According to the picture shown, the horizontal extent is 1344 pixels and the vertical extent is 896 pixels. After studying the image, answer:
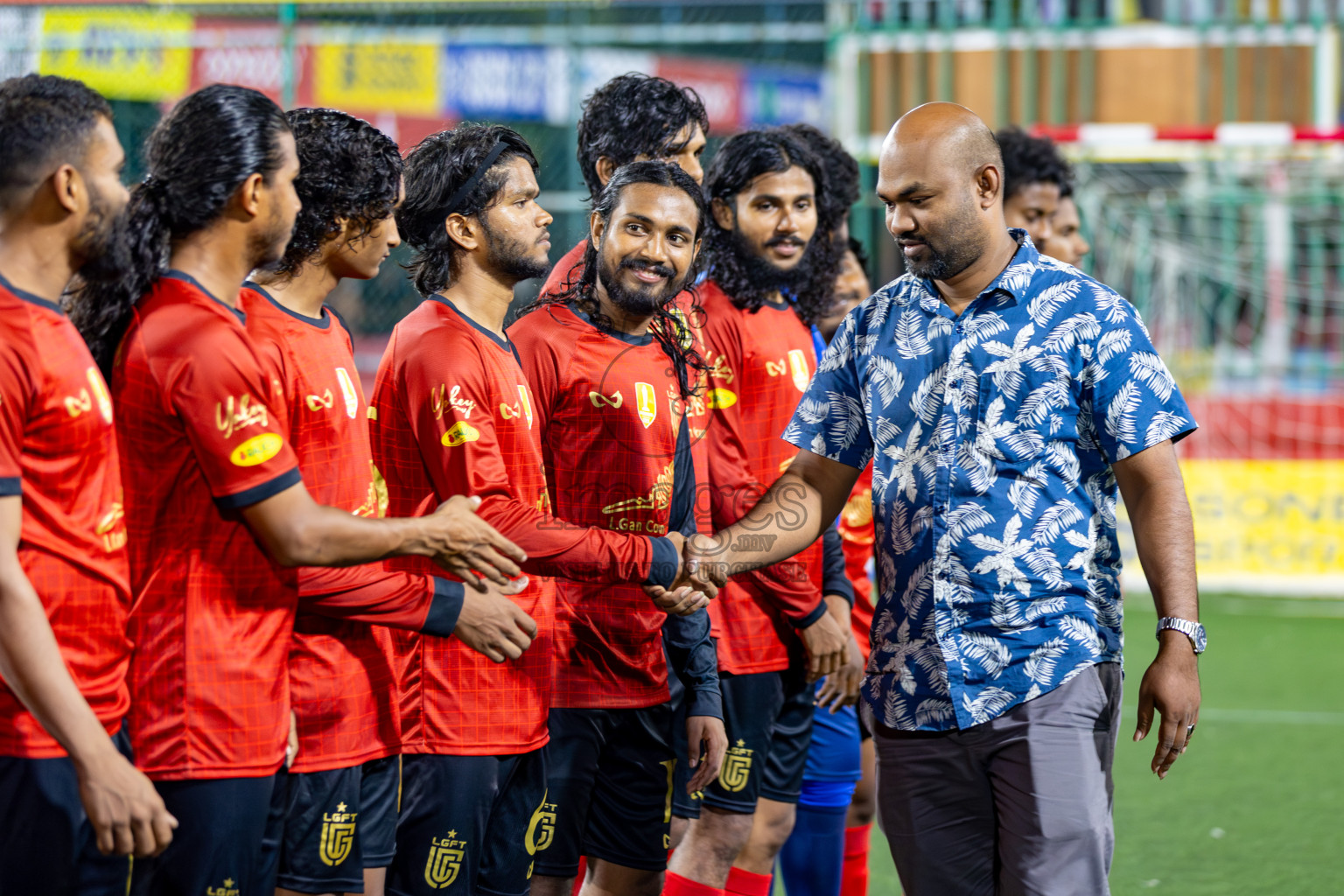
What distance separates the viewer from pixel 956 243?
2.91 m

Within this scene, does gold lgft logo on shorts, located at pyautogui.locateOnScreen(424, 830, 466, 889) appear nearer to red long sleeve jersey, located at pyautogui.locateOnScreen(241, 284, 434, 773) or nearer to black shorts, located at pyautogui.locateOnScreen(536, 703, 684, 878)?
red long sleeve jersey, located at pyautogui.locateOnScreen(241, 284, 434, 773)

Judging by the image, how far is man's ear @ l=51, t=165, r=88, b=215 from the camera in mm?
2188

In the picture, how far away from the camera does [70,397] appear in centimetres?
215

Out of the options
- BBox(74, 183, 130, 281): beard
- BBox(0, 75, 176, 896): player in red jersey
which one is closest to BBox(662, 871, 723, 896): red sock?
BBox(0, 75, 176, 896): player in red jersey

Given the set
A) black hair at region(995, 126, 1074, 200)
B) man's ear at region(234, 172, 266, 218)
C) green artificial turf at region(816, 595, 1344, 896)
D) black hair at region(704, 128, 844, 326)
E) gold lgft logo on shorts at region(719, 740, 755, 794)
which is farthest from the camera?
black hair at region(995, 126, 1074, 200)

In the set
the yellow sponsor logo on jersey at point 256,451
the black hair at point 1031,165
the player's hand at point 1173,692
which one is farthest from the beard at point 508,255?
the black hair at point 1031,165

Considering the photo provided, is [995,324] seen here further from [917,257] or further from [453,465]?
[453,465]

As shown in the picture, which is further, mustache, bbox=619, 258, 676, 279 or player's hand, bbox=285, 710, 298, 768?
mustache, bbox=619, 258, 676, 279

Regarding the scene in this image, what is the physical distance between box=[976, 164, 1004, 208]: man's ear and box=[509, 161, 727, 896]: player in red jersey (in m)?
0.69

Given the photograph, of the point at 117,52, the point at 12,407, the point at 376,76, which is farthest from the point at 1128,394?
the point at 376,76

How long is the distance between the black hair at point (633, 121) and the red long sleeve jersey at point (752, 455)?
405mm

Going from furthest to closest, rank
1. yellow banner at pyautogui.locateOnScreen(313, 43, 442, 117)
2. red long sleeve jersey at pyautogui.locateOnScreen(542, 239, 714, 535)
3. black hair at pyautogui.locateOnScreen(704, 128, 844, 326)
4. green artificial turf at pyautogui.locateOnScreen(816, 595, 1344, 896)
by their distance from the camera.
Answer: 1. yellow banner at pyautogui.locateOnScreen(313, 43, 442, 117)
2. green artificial turf at pyautogui.locateOnScreen(816, 595, 1344, 896)
3. black hair at pyautogui.locateOnScreen(704, 128, 844, 326)
4. red long sleeve jersey at pyautogui.locateOnScreen(542, 239, 714, 535)

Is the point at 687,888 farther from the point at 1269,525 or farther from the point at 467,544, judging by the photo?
the point at 1269,525

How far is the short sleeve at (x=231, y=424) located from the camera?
89.8 inches
